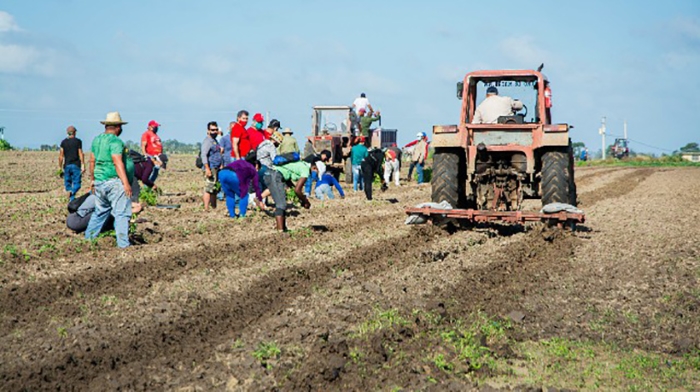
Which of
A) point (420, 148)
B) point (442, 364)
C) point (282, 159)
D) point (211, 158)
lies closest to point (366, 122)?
point (420, 148)

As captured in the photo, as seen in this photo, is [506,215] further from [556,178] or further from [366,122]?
[366,122]

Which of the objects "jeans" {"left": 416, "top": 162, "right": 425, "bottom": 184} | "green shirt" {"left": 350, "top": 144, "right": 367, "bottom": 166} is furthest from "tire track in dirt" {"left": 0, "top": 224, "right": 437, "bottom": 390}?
"jeans" {"left": 416, "top": 162, "right": 425, "bottom": 184}

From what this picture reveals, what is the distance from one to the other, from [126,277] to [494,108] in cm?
587

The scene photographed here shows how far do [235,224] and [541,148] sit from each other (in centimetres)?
439

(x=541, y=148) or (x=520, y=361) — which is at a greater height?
(x=541, y=148)

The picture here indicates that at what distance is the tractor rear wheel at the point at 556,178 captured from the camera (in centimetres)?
1048

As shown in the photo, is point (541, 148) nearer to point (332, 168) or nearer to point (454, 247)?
point (454, 247)

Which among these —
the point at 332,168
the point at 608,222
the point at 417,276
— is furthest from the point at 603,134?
the point at 417,276

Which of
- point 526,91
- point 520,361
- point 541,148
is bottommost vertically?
point 520,361

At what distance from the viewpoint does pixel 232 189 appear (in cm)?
1192

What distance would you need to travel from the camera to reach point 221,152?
13.5 m

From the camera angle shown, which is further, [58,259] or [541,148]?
[541,148]

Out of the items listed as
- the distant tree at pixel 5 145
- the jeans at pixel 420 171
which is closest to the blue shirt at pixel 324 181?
the jeans at pixel 420 171

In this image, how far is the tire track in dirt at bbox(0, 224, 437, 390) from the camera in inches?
180
